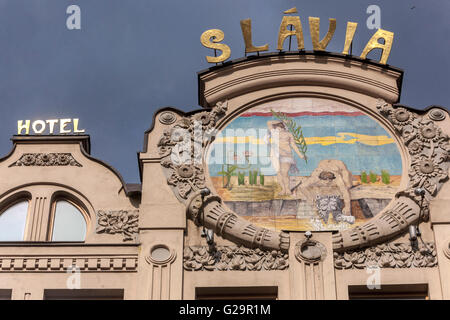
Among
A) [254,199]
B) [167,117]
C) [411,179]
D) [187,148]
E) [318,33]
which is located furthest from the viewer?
[318,33]

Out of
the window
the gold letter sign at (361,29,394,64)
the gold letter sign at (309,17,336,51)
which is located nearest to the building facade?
the window

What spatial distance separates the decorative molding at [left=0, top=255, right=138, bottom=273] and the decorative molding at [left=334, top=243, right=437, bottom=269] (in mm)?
5198

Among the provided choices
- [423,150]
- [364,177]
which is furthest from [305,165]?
[423,150]

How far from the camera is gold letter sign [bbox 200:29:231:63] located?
89.8 ft

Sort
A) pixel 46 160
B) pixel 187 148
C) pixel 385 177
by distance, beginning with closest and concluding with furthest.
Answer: pixel 385 177
pixel 187 148
pixel 46 160

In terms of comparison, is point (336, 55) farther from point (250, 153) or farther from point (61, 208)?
point (61, 208)

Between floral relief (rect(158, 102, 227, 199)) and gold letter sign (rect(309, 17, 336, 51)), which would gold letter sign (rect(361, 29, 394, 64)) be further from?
floral relief (rect(158, 102, 227, 199))

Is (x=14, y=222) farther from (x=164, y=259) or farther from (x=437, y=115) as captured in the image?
(x=437, y=115)

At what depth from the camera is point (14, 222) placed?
2473 cm

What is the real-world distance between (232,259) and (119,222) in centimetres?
316

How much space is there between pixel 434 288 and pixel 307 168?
471 centimetres
